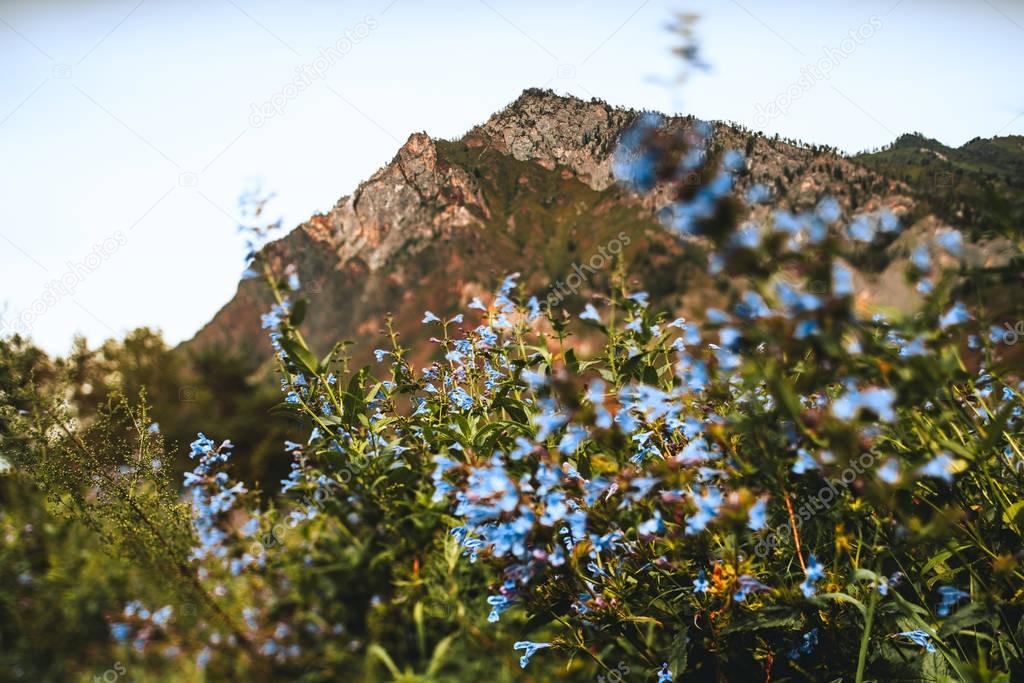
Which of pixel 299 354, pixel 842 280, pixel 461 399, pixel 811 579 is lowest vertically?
pixel 811 579

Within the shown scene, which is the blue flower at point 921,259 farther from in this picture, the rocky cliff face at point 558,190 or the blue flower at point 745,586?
the blue flower at point 745,586

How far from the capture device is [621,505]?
1547 mm

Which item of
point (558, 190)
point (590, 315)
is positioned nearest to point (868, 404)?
point (590, 315)

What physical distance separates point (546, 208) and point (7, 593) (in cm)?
784

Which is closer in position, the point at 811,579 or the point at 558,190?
the point at 811,579

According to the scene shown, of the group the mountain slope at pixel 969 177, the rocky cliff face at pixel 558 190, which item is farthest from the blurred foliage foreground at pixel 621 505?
the rocky cliff face at pixel 558 190

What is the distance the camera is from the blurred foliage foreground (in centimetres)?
106

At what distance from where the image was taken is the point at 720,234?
0.96 metres

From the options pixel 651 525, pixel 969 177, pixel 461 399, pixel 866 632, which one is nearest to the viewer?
pixel 866 632

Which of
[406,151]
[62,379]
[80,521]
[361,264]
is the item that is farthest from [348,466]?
[361,264]

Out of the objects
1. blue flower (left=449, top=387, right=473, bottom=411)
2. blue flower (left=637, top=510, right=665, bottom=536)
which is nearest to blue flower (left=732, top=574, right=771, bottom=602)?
blue flower (left=637, top=510, right=665, bottom=536)

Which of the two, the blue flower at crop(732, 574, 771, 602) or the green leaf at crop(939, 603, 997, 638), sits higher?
the blue flower at crop(732, 574, 771, 602)

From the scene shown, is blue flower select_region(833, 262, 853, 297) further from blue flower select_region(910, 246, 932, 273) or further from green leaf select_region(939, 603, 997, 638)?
green leaf select_region(939, 603, 997, 638)

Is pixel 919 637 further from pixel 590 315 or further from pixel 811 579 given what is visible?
pixel 590 315
